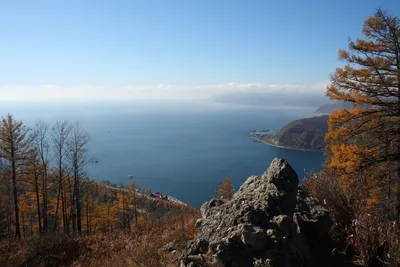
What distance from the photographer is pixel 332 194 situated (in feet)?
18.2

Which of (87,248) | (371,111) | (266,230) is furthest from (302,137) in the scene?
(266,230)

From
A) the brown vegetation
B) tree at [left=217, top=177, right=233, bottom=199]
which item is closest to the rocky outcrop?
tree at [left=217, top=177, right=233, bottom=199]

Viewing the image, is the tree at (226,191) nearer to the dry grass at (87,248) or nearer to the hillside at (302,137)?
the dry grass at (87,248)

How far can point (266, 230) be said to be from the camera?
3.87 meters

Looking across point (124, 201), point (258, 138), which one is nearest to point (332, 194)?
point (124, 201)

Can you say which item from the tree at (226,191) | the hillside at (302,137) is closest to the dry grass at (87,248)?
the tree at (226,191)

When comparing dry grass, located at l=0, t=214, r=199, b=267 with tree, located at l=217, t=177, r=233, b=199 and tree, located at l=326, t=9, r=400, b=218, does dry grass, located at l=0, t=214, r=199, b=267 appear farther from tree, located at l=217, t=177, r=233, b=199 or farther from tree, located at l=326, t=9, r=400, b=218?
tree, located at l=326, t=9, r=400, b=218

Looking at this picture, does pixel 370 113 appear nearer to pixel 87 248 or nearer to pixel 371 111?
pixel 371 111

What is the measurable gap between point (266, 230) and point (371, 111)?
8.44 meters

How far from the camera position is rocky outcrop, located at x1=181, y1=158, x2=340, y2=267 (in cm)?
355

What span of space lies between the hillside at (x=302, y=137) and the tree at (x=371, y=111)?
350 feet

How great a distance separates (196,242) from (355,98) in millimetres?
8721

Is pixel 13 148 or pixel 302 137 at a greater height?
pixel 13 148

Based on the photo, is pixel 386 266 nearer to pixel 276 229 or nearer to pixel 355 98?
pixel 276 229
